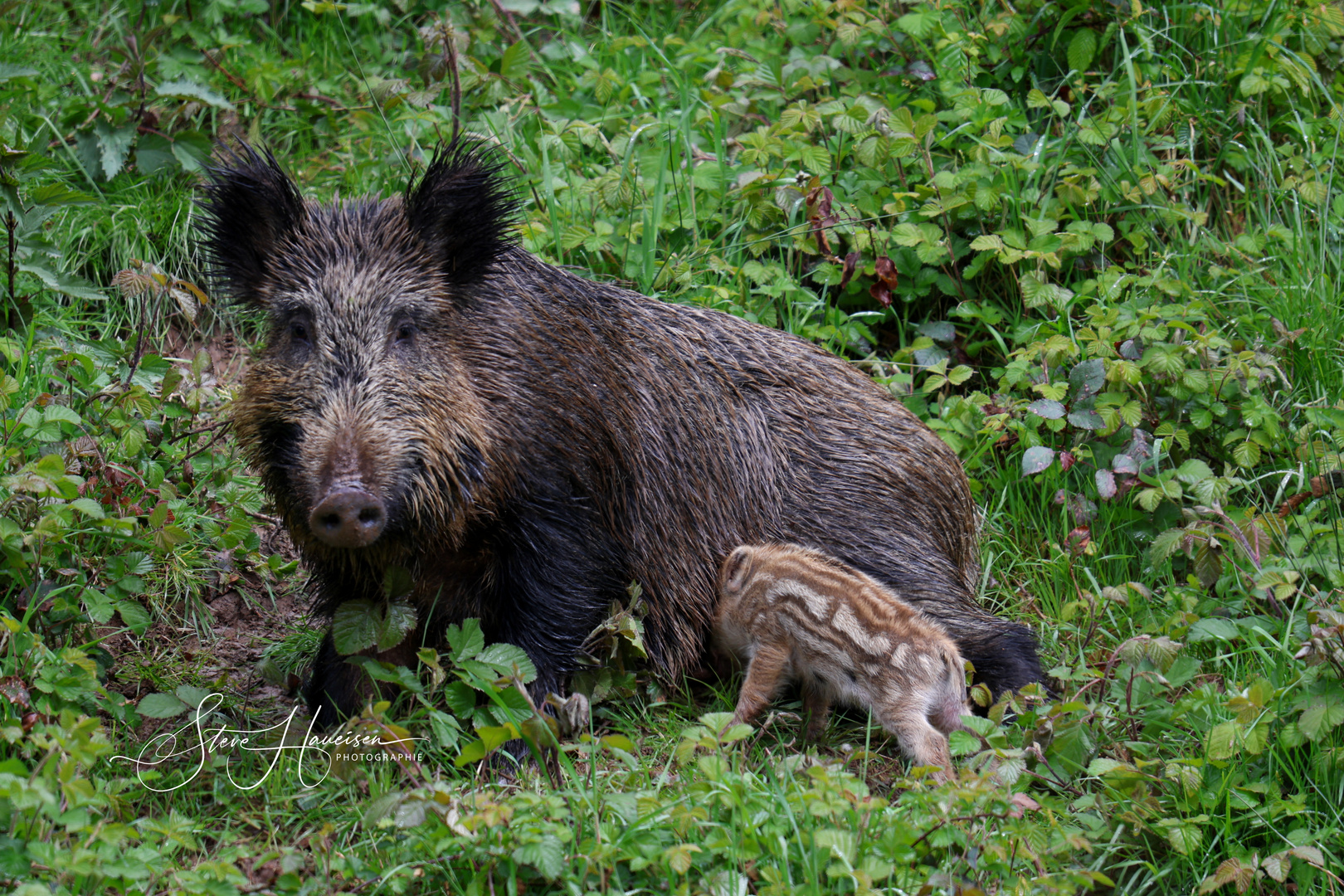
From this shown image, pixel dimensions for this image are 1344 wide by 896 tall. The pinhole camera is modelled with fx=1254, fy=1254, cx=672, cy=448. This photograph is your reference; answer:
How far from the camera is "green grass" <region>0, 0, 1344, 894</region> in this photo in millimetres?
3152

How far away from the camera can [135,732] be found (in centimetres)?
382

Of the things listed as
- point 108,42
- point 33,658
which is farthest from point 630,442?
point 108,42

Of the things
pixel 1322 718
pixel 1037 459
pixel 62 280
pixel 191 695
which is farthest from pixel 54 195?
pixel 1322 718

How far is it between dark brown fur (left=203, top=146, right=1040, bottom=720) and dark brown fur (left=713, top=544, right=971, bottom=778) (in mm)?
269

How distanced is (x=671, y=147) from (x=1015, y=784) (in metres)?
3.26

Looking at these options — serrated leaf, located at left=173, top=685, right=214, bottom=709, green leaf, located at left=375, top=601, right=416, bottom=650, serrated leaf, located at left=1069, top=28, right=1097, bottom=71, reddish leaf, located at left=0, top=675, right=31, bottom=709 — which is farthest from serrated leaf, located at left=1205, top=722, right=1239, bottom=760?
serrated leaf, located at left=1069, top=28, right=1097, bottom=71

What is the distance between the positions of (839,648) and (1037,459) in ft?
4.65

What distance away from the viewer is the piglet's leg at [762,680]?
12.8ft

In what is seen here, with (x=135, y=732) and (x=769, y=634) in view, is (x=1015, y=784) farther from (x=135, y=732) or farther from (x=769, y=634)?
(x=135, y=732)

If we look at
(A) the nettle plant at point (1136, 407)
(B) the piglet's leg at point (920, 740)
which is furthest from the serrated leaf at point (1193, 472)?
(B) the piglet's leg at point (920, 740)

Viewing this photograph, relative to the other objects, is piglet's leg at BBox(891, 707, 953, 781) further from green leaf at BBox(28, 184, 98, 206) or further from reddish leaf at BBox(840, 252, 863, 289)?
green leaf at BBox(28, 184, 98, 206)

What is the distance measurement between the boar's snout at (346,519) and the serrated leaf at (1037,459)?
2.60m

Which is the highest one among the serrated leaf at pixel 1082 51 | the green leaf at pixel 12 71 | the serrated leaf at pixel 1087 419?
the green leaf at pixel 12 71

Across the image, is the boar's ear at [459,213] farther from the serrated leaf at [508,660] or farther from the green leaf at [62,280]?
the green leaf at [62,280]
